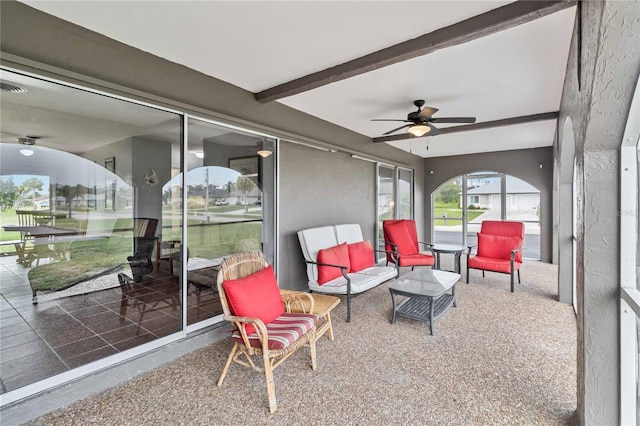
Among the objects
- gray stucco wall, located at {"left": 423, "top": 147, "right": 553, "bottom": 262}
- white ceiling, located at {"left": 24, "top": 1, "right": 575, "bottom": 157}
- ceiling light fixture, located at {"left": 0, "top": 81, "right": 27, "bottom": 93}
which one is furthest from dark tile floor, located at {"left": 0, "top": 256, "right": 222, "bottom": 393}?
gray stucco wall, located at {"left": 423, "top": 147, "right": 553, "bottom": 262}

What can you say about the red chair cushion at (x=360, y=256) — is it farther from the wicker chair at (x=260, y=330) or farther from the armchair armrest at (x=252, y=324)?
the armchair armrest at (x=252, y=324)

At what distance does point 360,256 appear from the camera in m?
4.43

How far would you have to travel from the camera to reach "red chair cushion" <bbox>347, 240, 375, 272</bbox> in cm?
432

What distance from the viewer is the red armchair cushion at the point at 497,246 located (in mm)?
5035

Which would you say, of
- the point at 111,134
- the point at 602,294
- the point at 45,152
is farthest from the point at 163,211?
the point at 602,294

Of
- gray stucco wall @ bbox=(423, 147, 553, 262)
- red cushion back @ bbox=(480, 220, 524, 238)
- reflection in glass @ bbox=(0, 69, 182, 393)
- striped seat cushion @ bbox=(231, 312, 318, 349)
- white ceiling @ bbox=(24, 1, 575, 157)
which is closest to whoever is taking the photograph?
white ceiling @ bbox=(24, 1, 575, 157)

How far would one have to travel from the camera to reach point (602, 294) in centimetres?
167

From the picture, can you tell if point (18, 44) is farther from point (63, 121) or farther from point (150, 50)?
point (63, 121)

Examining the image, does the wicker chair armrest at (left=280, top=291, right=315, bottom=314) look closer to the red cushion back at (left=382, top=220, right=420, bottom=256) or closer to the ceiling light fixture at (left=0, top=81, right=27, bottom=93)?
the ceiling light fixture at (left=0, top=81, right=27, bottom=93)

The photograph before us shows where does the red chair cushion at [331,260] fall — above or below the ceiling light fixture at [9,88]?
below

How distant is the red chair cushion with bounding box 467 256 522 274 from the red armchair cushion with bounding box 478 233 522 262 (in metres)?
0.19

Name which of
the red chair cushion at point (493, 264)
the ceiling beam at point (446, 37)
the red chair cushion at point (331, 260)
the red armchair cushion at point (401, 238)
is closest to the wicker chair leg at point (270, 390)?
the red chair cushion at point (331, 260)

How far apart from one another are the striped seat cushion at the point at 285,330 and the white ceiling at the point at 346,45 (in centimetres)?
233

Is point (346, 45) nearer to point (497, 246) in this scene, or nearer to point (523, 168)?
point (497, 246)
